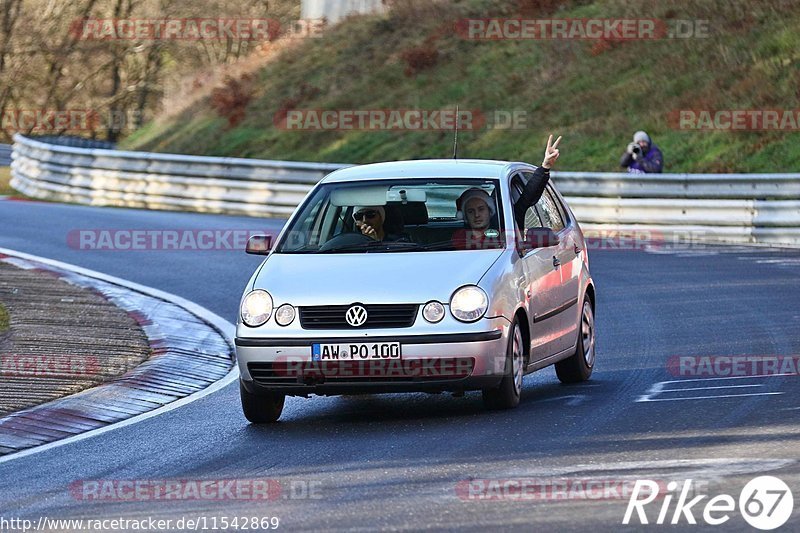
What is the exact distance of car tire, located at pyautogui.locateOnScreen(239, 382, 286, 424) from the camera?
386 inches

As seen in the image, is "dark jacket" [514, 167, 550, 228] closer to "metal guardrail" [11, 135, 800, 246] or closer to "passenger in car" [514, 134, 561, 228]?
"passenger in car" [514, 134, 561, 228]

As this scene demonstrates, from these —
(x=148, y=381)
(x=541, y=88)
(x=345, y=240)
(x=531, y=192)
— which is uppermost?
(x=541, y=88)

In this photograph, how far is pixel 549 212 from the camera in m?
11.5

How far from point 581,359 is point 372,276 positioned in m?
2.38

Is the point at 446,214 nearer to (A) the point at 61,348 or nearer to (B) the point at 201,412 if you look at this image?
(B) the point at 201,412

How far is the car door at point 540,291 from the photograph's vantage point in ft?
33.7

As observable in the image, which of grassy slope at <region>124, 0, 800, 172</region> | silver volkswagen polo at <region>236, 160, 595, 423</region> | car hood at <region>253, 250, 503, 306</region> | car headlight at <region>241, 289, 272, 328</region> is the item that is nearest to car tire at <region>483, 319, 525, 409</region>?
silver volkswagen polo at <region>236, 160, 595, 423</region>

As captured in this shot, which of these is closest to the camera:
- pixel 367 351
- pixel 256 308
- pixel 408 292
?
pixel 367 351

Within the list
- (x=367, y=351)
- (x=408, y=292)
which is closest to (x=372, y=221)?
(x=408, y=292)

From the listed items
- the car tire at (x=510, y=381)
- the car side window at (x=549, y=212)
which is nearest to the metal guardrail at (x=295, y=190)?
the car side window at (x=549, y=212)

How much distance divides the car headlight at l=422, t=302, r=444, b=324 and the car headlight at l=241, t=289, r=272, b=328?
37.6 inches

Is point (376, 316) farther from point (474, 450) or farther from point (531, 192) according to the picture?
point (531, 192)

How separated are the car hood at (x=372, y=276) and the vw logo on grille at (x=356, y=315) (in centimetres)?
4

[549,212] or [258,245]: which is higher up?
[549,212]
